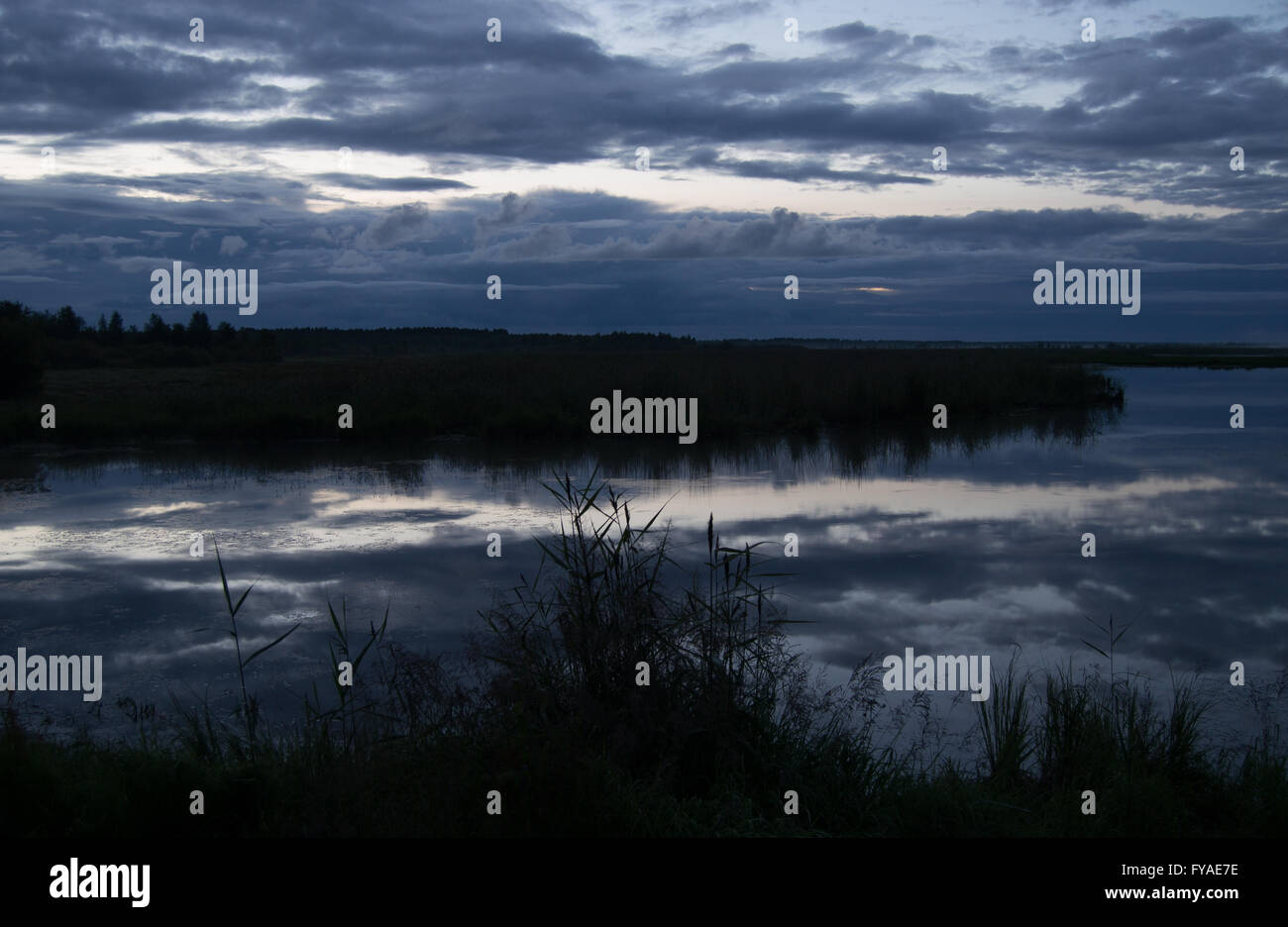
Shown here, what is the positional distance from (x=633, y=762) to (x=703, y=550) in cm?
488

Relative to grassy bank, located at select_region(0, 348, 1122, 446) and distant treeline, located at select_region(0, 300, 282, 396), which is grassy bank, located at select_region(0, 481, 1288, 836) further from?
distant treeline, located at select_region(0, 300, 282, 396)

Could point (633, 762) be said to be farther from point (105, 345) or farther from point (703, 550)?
point (105, 345)

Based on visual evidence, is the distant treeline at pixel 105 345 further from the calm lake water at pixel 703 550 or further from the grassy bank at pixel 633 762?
the grassy bank at pixel 633 762

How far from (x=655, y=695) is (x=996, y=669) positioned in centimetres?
285

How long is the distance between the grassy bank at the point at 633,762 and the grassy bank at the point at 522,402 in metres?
13.3

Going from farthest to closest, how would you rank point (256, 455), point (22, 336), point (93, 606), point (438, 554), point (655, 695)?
point (22, 336)
point (256, 455)
point (438, 554)
point (93, 606)
point (655, 695)

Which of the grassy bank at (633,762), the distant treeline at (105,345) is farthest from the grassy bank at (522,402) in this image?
the grassy bank at (633,762)

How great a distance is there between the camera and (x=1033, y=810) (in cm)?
407

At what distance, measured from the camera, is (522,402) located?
64.2 ft

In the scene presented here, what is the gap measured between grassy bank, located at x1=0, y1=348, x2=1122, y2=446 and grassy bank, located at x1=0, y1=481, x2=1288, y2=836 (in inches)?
522

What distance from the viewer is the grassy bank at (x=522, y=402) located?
18.2 m

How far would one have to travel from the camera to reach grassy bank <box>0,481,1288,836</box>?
3.65 metres

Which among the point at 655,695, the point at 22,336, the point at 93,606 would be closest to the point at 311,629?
the point at 93,606
